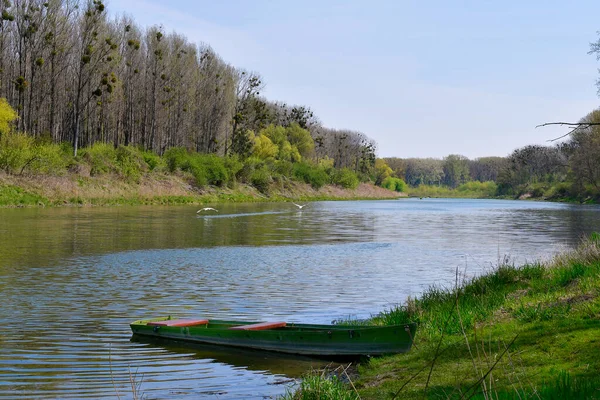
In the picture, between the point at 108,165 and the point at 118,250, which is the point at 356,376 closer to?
the point at 118,250

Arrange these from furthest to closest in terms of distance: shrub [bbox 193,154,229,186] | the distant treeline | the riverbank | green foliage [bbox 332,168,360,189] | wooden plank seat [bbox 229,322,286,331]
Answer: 1. green foliage [bbox 332,168,360,189]
2. the distant treeline
3. shrub [bbox 193,154,229,186]
4. the riverbank
5. wooden plank seat [bbox 229,322,286,331]

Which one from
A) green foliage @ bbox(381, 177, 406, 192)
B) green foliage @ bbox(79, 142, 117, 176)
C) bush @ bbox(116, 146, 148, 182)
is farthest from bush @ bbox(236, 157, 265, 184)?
green foliage @ bbox(381, 177, 406, 192)

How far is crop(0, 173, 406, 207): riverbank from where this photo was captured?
2115 inches

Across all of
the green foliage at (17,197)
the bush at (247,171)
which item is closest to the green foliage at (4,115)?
the green foliage at (17,197)

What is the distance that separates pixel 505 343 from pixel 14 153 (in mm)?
51820

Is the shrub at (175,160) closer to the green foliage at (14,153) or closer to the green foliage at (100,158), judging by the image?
the green foliage at (100,158)

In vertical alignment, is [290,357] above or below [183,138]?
below

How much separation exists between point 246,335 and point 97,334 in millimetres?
2995

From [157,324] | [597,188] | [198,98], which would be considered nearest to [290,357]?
[157,324]

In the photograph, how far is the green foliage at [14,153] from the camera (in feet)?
179

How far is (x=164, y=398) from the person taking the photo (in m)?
9.04

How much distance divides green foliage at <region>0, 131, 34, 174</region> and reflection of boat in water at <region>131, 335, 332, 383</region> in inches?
1828

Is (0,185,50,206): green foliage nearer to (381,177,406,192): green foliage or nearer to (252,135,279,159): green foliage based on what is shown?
(252,135,279,159): green foliage

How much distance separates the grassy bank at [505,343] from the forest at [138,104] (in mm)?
23533
